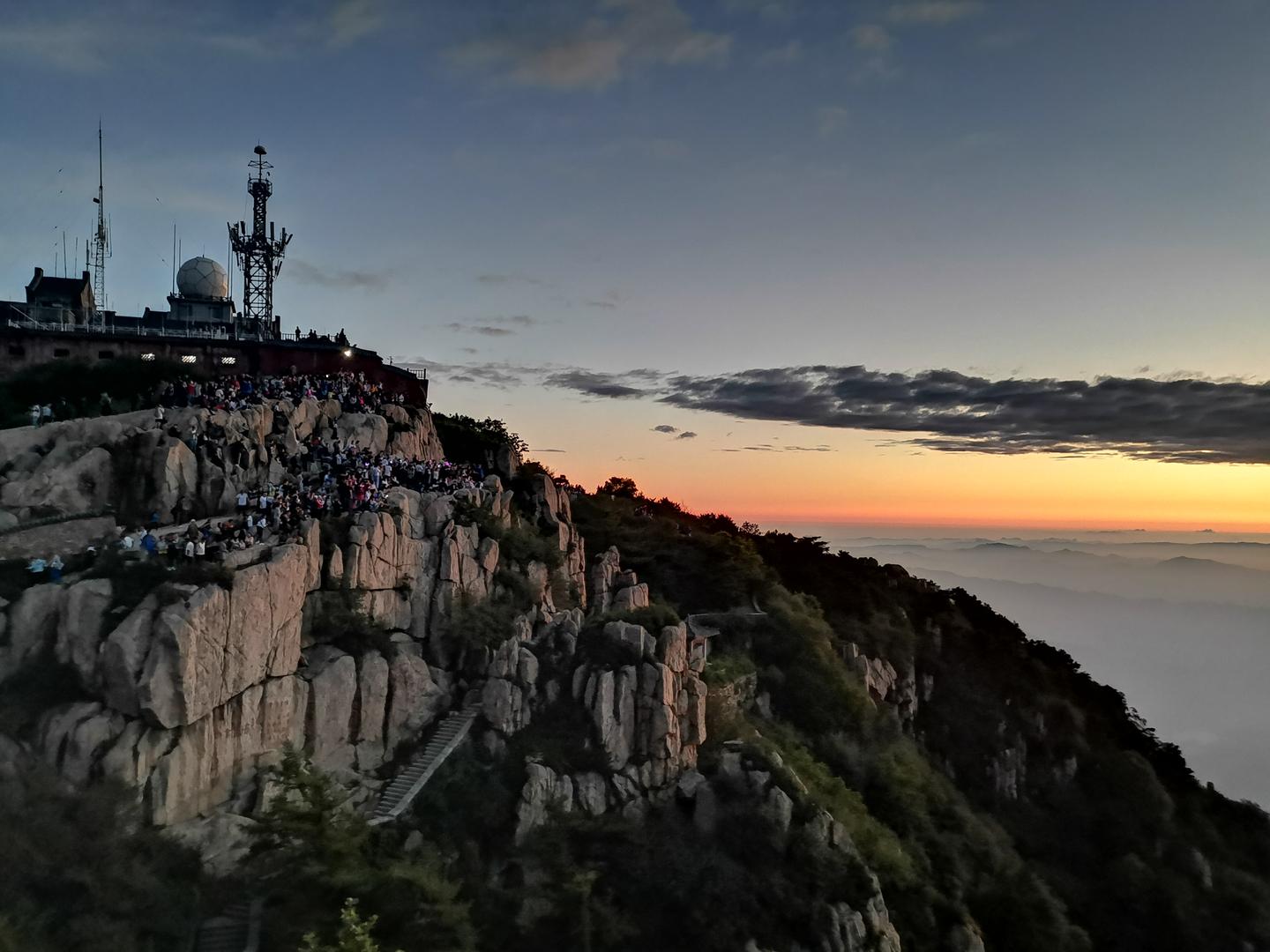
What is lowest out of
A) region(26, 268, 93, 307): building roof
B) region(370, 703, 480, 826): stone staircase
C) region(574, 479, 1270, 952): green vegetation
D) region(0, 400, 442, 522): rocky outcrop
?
region(574, 479, 1270, 952): green vegetation

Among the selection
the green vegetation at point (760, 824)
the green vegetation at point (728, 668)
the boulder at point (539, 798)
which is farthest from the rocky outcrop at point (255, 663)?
the green vegetation at point (728, 668)

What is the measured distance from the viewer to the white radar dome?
2655 inches

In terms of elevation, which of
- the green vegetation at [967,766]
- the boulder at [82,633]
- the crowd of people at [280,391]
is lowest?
the green vegetation at [967,766]

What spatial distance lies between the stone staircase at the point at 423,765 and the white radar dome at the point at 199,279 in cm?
4729

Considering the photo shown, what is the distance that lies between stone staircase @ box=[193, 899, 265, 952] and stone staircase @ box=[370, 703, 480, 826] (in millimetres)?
5699

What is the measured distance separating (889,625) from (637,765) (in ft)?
159

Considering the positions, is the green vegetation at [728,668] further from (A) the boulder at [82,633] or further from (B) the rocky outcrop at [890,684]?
(A) the boulder at [82,633]

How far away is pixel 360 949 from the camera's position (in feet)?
79.2

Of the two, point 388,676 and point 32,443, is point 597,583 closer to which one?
point 388,676

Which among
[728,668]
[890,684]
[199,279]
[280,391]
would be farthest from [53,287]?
[890,684]

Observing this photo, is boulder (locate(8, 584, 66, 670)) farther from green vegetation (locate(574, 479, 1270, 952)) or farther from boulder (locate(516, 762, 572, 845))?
green vegetation (locate(574, 479, 1270, 952))

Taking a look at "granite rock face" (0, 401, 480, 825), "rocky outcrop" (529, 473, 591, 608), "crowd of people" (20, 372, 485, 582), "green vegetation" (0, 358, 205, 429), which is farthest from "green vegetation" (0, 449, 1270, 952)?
"green vegetation" (0, 358, 205, 429)

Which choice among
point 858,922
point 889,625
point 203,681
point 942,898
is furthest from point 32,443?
point 889,625

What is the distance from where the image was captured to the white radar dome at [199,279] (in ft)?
221
